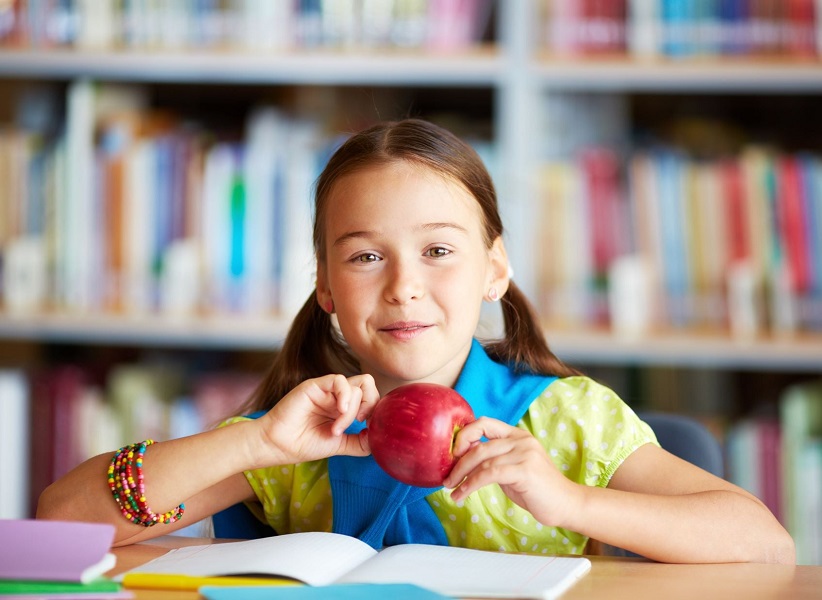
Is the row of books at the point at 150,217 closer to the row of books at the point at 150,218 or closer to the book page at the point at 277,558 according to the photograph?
the row of books at the point at 150,218

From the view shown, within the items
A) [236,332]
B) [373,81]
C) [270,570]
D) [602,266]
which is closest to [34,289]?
[236,332]

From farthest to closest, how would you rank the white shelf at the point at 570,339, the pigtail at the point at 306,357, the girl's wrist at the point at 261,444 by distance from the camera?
the white shelf at the point at 570,339
the pigtail at the point at 306,357
the girl's wrist at the point at 261,444

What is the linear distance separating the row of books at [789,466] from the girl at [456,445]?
0.90 meters

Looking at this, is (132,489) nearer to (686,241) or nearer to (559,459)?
(559,459)

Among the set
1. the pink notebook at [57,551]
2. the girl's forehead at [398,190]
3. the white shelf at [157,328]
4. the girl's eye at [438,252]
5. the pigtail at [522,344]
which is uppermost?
the girl's forehead at [398,190]

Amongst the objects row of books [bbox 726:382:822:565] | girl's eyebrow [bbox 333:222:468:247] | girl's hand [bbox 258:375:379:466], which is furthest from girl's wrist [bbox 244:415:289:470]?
row of books [bbox 726:382:822:565]

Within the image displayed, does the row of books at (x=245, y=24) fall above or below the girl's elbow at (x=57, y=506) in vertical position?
above

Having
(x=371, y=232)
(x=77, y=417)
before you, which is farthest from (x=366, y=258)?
(x=77, y=417)

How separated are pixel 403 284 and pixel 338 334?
0.31m

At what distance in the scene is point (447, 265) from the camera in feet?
3.66

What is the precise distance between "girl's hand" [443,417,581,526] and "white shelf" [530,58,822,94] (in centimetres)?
116

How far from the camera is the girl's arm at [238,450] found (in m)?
1.03

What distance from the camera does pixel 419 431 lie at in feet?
3.06

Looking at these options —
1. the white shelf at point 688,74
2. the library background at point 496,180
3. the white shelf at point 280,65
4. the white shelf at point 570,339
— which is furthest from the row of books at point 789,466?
the white shelf at point 280,65
